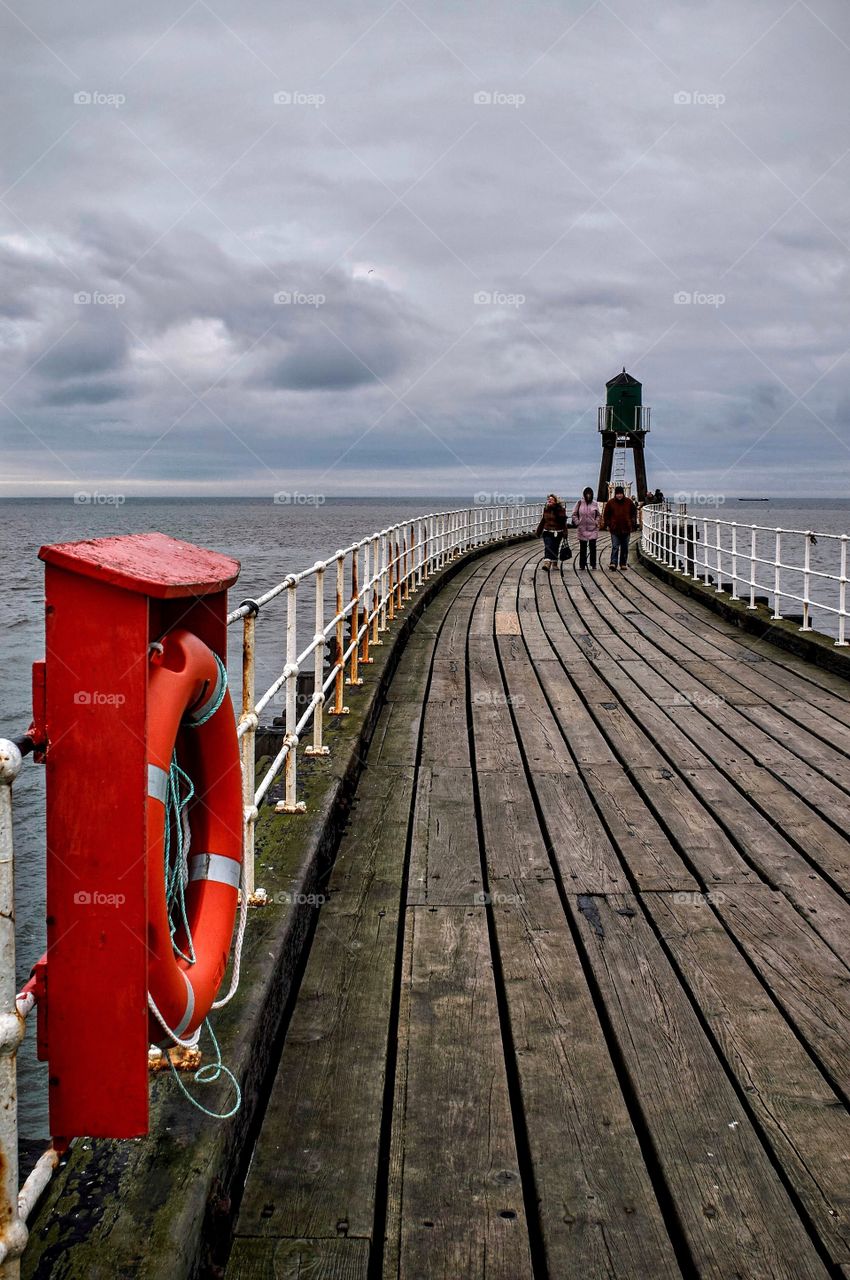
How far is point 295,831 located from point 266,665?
57.4ft

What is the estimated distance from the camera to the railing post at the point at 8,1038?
1.43m

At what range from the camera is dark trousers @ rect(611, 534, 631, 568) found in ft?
58.8

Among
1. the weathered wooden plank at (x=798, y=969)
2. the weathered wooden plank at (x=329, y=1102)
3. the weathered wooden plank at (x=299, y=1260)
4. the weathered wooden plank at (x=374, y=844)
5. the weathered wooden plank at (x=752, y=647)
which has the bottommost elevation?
the weathered wooden plank at (x=299, y=1260)

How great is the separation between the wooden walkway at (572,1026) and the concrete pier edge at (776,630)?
89.0 inches

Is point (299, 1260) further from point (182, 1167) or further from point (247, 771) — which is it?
point (247, 771)

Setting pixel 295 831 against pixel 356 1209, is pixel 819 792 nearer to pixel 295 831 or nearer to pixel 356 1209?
pixel 295 831

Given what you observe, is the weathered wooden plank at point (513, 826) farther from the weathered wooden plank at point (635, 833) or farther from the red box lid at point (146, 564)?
the red box lid at point (146, 564)

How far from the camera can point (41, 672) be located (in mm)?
A: 1657

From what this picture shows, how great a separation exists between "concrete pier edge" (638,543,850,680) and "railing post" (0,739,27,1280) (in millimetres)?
7266

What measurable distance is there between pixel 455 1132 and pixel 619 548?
54.0 ft

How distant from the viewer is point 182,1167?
1912mm

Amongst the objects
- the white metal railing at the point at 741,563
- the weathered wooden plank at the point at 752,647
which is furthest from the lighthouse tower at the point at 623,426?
the weathered wooden plank at the point at 752,647

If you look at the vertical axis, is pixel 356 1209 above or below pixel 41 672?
below

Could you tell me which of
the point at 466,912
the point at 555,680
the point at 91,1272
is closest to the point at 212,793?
the point at 91,1272
